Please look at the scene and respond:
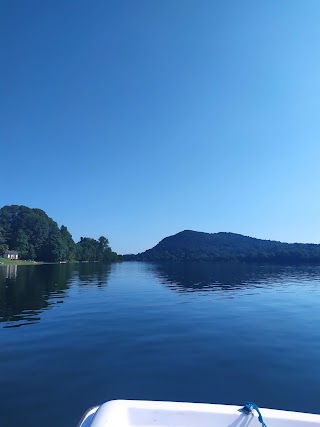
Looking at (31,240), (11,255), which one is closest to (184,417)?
(11,255)

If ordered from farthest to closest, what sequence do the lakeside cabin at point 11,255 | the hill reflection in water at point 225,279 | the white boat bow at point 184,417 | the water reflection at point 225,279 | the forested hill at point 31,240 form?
the forested hill at point 31,240
the lakeside cabin at point 11,255
the water reflection at point 225,279
the hill reflection in water at point 225,279
the white boat bow at point 184,417

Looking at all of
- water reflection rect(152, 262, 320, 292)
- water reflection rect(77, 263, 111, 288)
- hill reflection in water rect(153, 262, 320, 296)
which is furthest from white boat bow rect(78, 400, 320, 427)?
water reflection rect(77, 263, 111, 288)

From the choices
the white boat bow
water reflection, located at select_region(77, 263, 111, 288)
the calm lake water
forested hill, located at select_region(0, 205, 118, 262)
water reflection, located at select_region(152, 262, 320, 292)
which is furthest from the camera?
forested hill, located at select_region(0, 205, 118, 262)

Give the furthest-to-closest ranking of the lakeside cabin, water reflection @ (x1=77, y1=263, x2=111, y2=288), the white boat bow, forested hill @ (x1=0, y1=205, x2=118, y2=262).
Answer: forested hill @ (x1=0, y1=205, x2=118, y2=262)
the lakeside cabin
water reflection @ (x1=77, y1=263, x2=111, y2=288)
the white boat bow

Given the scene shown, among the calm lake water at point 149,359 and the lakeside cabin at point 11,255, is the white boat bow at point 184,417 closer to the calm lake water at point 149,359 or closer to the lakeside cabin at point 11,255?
the calm lake water at point 149,359

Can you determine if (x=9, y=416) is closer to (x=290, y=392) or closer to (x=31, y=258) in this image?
(x=290, y=392)

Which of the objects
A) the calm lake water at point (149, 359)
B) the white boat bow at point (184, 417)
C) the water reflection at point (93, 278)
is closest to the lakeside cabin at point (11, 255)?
the water reflection at point (93, 278)

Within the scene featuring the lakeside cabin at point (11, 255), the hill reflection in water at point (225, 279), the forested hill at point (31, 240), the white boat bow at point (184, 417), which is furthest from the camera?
the forested hill at point (31, 240)

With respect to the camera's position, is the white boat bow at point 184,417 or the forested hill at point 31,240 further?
the forested hill at point 31,240

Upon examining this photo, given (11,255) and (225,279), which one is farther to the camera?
(11,255)

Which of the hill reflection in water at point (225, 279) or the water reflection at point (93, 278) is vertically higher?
the water reflection at point (93, 278)

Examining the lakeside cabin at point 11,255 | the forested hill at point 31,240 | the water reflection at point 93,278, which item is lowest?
the water reflection at point 93,278

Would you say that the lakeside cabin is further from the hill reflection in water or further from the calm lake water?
the calm lake water

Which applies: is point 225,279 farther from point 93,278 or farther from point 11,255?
point 11,255
